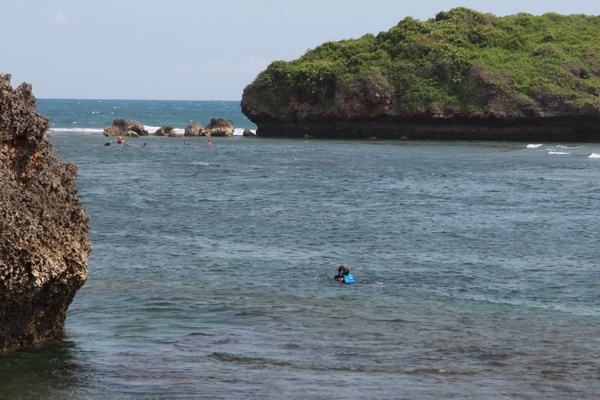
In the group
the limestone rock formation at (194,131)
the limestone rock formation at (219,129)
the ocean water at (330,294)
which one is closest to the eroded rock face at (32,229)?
the ocean water at (330,294)

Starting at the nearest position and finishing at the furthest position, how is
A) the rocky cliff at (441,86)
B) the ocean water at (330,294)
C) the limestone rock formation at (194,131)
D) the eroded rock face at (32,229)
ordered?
the eroded rock face at (32,229), the ocean water at (330,294), the rocky cliff at (441,86), the limestone rock formation at (194,131)

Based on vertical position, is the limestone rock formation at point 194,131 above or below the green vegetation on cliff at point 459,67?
below

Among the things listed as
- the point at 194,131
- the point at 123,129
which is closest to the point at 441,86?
the point at 194,131

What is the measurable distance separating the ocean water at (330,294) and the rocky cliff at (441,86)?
122 feet

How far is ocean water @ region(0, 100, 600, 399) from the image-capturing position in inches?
752

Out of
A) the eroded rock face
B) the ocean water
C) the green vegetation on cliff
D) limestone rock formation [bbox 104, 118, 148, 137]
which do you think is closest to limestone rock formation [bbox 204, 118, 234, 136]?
the green vegetation on cliff

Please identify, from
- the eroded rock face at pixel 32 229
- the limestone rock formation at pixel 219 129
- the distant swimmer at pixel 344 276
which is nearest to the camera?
the eroded rock face at pixel 32 229

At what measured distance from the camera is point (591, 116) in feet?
295

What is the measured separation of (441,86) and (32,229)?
270 ft

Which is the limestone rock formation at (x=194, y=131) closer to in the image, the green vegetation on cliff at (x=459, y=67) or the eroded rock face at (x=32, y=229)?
the green vegetation on cliff at (x=459, y=67)

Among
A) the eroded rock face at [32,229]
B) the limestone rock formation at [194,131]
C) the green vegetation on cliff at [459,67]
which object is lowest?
the limestone rock formation at [194,131]

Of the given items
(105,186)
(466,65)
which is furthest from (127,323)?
(466,65)

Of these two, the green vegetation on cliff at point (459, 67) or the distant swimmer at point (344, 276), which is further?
the green vegetation on cliff at point (459, 67)

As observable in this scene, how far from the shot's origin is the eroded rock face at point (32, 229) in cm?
1823
